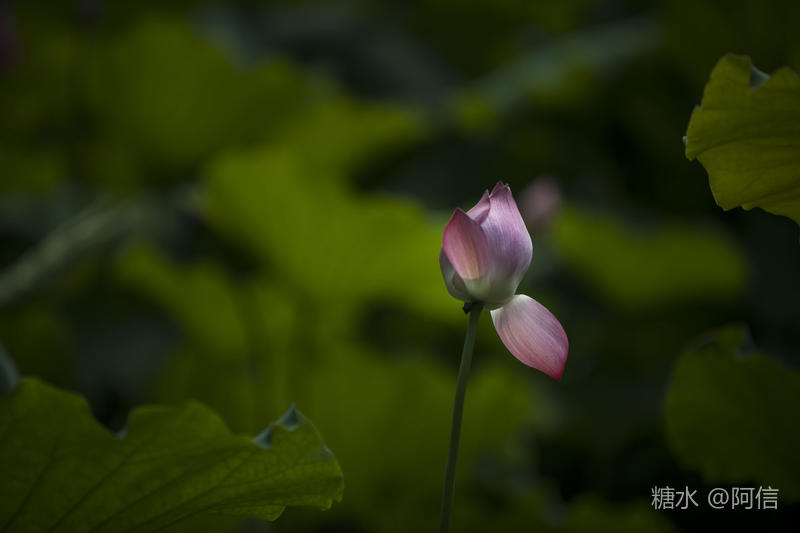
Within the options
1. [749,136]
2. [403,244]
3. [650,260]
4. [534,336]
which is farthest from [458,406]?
[650,260]

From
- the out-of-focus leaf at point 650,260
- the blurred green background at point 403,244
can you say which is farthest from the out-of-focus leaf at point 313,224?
the out-of-focus leaf at point 650,260

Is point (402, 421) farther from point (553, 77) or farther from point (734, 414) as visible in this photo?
point (553, 77)

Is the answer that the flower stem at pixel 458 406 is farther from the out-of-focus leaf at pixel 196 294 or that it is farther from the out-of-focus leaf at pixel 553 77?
the out-of-focus leaf at pixel 553 77

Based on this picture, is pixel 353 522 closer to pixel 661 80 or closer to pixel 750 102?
pixel 750 102

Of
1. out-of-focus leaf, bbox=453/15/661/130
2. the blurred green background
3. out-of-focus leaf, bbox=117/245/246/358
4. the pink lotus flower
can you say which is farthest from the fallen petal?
out-of-focus leaf, bbox=453/15/661/130

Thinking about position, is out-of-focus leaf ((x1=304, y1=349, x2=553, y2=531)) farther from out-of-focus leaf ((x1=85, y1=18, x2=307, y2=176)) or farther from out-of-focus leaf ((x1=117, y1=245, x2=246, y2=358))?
out-of-focus leaf ((x1=85, y1=18, x2=307, y2=176))
